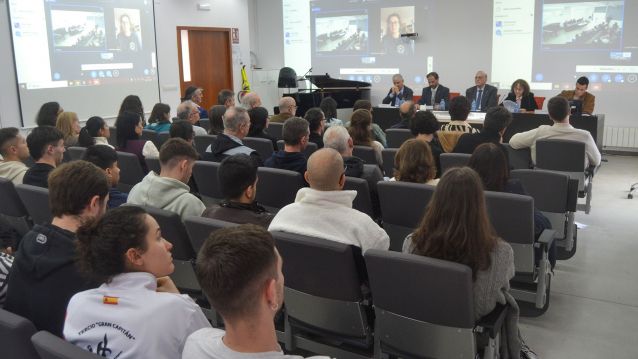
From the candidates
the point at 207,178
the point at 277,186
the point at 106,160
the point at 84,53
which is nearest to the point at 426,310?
the point at 277,186

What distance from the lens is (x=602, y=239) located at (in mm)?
4977

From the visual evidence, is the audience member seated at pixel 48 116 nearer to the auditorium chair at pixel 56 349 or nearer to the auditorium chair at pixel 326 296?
the auditorium chair at pixel 326 296

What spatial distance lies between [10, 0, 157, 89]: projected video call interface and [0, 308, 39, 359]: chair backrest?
24.0 ft

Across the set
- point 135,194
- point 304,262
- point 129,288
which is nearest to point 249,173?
point 304,262

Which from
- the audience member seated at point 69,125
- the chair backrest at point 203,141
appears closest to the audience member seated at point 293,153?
the chair backrest at point 203,141

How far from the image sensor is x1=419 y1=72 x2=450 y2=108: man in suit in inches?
372

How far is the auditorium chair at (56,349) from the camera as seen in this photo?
1406 mm

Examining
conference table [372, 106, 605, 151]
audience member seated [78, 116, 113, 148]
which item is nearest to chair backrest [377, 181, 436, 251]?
audience member seated [78, 116, 113, 148]

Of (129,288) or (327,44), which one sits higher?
(327,44)

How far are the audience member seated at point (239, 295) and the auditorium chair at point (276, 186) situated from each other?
2.33 m

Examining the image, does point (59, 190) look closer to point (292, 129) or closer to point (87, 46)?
point (292, 129)

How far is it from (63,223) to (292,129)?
2.17m

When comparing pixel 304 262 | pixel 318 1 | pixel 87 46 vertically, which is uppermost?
pixel 318 1

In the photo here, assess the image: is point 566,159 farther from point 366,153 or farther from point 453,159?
point 366,153
